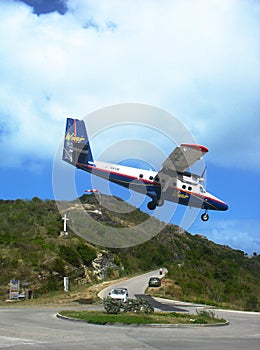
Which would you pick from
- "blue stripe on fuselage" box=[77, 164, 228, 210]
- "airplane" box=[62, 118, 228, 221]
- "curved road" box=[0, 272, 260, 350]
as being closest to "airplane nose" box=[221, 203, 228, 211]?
"airplane" box=[62, 118, 228, 221]

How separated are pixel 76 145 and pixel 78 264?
91.0ft

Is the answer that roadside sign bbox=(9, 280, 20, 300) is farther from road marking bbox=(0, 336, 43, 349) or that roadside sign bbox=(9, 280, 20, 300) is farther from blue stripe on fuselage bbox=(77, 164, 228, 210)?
road marking bbox=(0, 336, 43, 349)

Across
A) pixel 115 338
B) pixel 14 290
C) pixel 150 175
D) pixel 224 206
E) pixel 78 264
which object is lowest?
pixel 115 338

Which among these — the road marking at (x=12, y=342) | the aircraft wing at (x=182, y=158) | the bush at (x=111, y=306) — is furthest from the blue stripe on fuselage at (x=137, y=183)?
the road marking at (x=12, y=342)

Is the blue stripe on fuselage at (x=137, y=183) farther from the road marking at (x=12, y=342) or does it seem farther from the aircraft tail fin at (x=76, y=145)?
the road marking at (x=12, y=342)

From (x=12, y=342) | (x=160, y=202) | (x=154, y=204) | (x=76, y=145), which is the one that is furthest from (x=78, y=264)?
(x=12, y=342)

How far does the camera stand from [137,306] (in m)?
26.1

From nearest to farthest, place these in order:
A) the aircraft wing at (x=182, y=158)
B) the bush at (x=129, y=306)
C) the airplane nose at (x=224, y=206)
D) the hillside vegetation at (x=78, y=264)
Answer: the bush at (x=129, y=306) < the aircraft wing at (x=182, y=158) < the airplane nose at (x=224, y=206) < the hillside vegetation at (x=78, y=264)

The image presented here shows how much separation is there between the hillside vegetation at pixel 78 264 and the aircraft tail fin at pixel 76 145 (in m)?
19.1

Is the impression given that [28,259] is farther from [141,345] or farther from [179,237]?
[179,237]

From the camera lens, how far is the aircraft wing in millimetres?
31241

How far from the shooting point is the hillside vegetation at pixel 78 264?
50406 mm

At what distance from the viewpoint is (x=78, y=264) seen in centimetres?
5738

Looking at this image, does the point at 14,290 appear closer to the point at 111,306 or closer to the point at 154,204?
the point at 154,204
